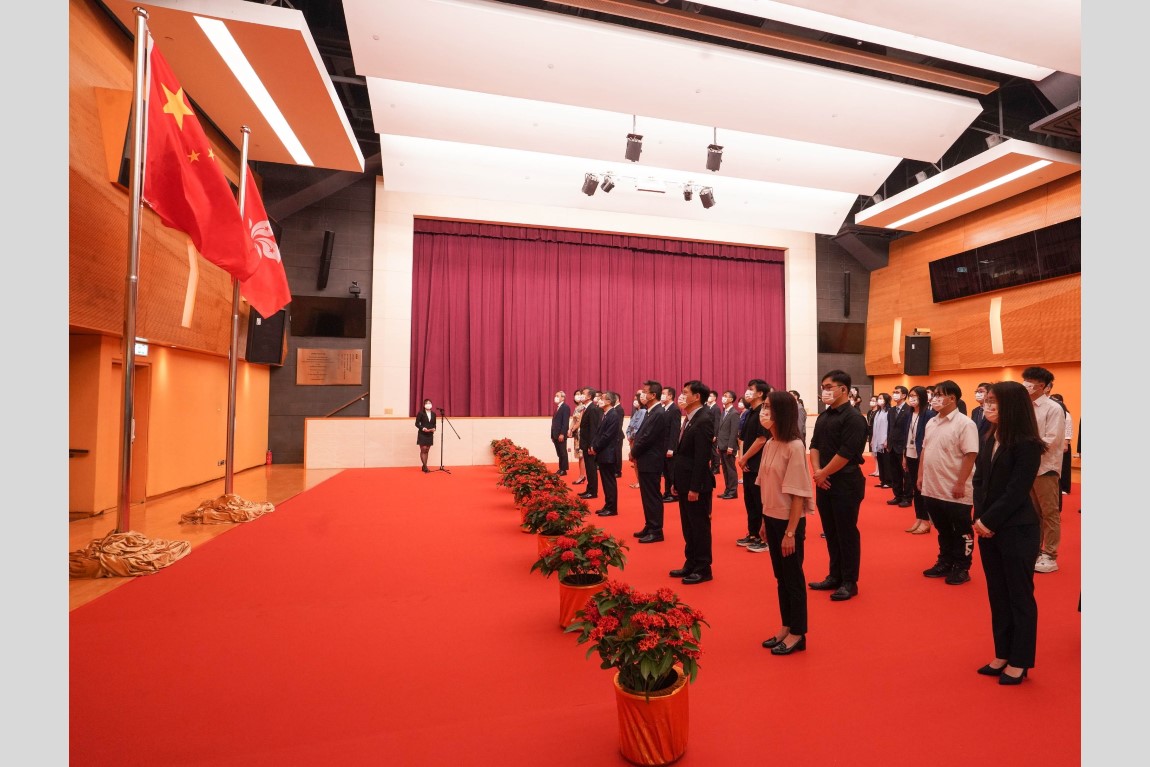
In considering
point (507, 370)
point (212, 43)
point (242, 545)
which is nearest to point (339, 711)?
point (242, 545)

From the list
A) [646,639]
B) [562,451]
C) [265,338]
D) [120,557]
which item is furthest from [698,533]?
[265,338]

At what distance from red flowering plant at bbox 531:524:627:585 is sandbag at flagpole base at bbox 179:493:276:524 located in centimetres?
415

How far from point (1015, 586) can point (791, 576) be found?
843 mm

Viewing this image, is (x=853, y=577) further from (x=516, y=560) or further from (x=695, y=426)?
(x=516, y=560)

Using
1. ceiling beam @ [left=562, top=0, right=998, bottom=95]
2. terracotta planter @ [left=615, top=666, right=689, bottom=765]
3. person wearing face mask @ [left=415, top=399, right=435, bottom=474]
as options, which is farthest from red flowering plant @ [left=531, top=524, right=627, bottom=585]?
person wearing face mask @ [left=415, top=399, right=435, bottom=474]

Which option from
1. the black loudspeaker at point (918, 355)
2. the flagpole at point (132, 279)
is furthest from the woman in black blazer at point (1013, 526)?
the black loudspeaker at point (918, 355)

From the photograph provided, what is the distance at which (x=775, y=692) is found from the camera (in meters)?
2.29

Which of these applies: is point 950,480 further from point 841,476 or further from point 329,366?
point 329,366

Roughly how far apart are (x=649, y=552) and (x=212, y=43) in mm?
6520

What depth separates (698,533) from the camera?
3.80 meters

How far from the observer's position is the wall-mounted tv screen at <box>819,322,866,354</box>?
1389 cm

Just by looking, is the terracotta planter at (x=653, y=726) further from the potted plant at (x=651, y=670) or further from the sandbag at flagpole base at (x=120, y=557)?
the sandbag at flagpole base at (x=120, y=557)

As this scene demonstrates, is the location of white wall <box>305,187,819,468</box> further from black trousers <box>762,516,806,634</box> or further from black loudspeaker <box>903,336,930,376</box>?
black trousers <box>762,516,806,634</box>

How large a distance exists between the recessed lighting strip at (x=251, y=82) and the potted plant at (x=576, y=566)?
600cm
